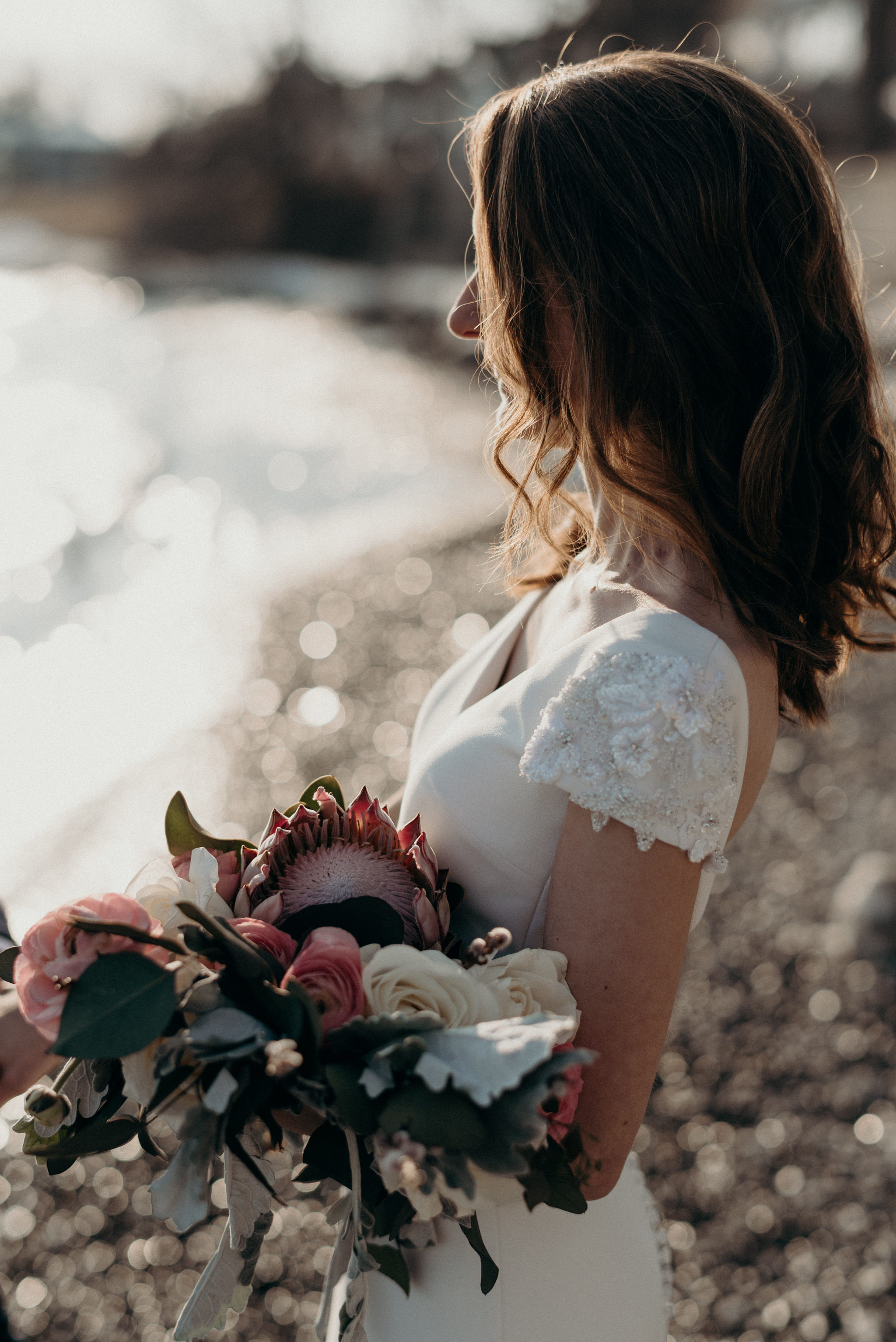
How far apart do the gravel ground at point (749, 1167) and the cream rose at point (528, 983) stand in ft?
3.62

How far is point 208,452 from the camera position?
1491cm

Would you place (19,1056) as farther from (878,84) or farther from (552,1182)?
(878,84)

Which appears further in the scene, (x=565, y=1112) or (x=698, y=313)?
(x=698, y=313)

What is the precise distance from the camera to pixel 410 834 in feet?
4.33

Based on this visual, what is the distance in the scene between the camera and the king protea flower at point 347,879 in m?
1.14

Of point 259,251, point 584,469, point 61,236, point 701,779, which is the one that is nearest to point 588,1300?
point 701,779

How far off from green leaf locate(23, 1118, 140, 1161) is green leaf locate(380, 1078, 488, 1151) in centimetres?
37

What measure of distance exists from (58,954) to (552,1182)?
562 mm

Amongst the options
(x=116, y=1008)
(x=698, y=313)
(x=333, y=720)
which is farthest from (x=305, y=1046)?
(x=333, y=720)

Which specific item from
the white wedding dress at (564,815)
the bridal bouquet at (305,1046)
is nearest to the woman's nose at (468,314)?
the white wedding dress at (564,815)

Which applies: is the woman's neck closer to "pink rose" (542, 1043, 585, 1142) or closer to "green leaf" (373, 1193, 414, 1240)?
"pink rose" (542, 1043, 585, 1142)

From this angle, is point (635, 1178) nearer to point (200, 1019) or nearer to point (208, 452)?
point (200, 1019)

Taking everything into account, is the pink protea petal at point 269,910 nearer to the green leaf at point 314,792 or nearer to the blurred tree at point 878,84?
the green leaf at point 314,792

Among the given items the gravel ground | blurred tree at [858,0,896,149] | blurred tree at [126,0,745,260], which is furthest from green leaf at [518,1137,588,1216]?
blurred tree at [126,0,745,260]
